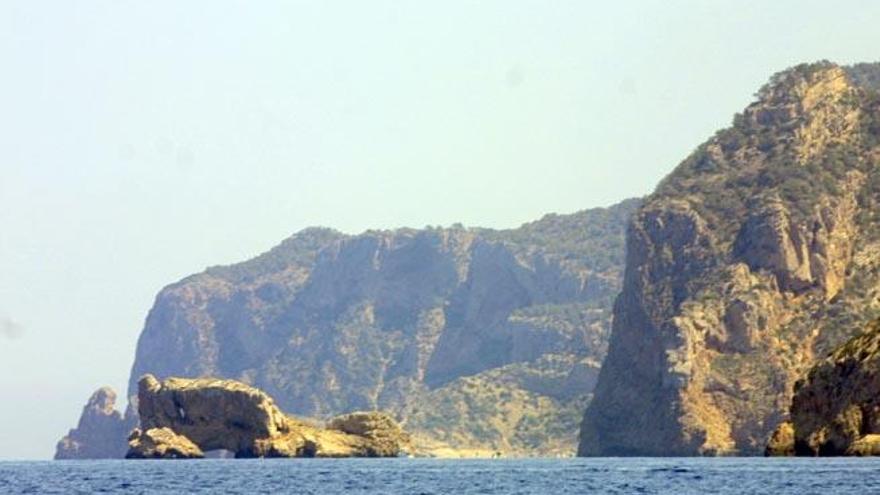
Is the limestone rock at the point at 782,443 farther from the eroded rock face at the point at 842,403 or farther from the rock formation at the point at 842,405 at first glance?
the eroded rock face at the point at 842,403

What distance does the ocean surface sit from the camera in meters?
120

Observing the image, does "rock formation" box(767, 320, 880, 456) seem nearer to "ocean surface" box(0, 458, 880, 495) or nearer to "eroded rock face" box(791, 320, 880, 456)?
"eroded rock face" box(791, 320, 880, 456)

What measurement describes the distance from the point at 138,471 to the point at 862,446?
207 feet

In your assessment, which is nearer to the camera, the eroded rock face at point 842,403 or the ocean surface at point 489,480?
the ocean surface at point 489,480

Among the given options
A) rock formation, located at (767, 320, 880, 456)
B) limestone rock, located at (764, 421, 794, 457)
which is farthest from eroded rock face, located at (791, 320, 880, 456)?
limestone rock, located at (764, 421, 794, 457)

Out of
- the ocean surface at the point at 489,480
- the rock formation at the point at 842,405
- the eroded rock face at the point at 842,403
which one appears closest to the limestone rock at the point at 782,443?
the rock formation at the point at 842,405

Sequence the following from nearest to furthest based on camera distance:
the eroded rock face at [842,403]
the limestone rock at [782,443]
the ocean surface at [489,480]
Result: the ocean surface at [489,480] → the eroded rock face at [842,403] → the limestone rock at [782,443]

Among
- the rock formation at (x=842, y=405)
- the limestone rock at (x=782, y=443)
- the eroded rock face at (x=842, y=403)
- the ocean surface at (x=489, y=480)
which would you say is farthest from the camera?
the limestone rock at (x=782, y=443)

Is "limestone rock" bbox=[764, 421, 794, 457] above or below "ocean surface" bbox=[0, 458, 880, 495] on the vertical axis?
above

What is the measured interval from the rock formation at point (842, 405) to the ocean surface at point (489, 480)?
4378 millimetres

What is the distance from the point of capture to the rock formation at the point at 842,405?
164 m

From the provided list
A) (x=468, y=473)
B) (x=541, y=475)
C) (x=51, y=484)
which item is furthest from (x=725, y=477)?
(x=51, y=484)

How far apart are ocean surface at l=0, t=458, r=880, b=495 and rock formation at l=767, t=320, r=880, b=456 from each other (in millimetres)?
4378

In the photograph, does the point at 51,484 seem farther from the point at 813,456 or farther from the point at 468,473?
the point at 813,456
